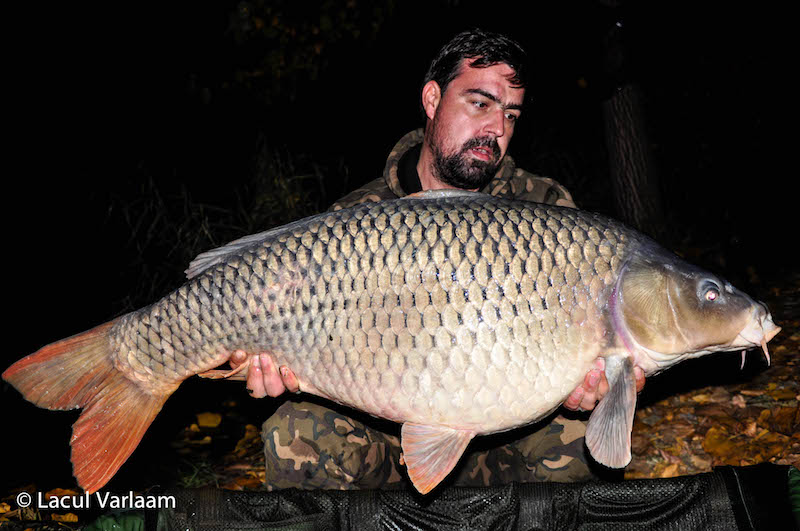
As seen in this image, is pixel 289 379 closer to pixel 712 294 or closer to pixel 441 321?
pixel 441 321

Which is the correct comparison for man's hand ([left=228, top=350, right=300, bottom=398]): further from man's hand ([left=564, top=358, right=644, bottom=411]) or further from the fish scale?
man's hand ([left=564, top=358, right=644, bottom=411])

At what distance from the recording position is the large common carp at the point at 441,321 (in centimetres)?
158

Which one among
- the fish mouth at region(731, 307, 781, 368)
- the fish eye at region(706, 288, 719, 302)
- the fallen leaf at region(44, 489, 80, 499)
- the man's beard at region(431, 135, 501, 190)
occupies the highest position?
the man's beard at region(431, 135, 501, 190)

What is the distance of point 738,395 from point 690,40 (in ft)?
16.4

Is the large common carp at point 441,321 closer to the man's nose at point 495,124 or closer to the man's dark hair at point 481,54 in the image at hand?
the man's nose at point 495,124

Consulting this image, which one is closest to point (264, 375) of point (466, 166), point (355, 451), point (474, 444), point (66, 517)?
point (355, 451)

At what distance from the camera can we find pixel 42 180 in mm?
4551

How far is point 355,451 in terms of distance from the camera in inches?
80.4

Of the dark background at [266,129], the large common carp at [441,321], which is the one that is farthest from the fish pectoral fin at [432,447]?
the dark background at [266,129]

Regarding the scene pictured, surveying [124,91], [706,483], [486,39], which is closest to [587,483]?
[706,483]

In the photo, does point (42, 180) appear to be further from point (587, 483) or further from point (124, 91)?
point (587, 483)

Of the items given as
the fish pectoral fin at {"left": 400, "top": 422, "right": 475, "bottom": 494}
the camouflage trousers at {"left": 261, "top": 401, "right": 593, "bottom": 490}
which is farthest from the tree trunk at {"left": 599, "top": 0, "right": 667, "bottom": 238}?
the fish pectoral fin at {"left": 400, "top": 422, "right": 475, "bottom": 494}

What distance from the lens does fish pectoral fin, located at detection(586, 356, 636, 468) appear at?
1601 mm

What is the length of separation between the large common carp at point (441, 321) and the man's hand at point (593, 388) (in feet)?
0.09
